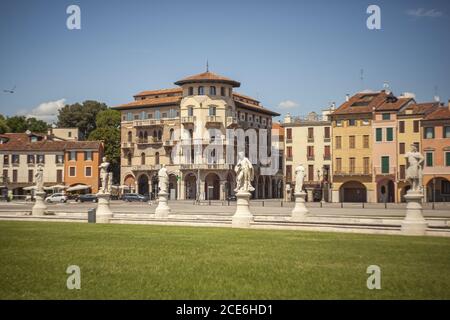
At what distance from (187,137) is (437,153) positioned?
113 ft

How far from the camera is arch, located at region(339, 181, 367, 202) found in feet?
221

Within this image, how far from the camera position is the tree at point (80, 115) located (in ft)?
317

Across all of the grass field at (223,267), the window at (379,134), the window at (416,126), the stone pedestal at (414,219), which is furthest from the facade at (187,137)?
the grass field at (223,267)

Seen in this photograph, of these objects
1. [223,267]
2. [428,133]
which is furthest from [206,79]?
[223,267]

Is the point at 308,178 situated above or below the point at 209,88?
below

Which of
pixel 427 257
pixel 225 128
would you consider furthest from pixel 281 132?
pixel 427 257

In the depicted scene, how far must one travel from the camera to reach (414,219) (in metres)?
21.0

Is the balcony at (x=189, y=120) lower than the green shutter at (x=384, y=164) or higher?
higher

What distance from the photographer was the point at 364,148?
2621 inches

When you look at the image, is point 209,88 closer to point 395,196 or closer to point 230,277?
point 395,196

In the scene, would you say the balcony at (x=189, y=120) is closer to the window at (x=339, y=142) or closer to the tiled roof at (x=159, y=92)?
the tiled roof at (x=159, y=92)

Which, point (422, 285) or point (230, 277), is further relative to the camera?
point (230, 277)

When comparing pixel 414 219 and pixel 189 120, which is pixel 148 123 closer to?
pixel 189 120
